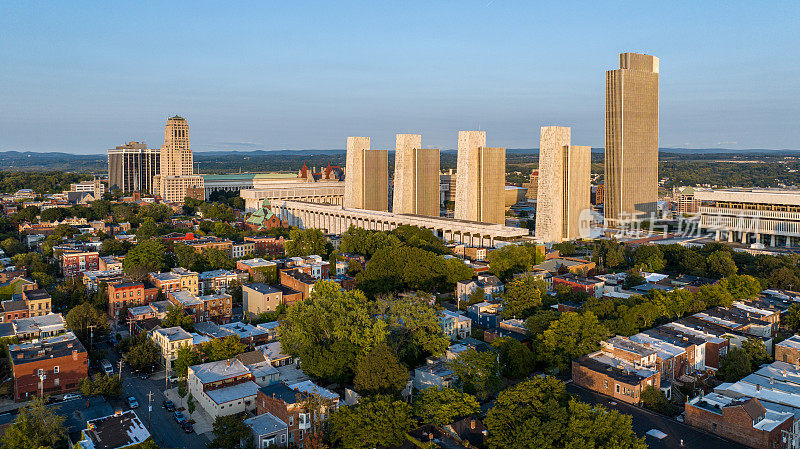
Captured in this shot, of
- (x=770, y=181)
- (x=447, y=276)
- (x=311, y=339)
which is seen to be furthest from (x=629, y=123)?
(x=770, y=181)

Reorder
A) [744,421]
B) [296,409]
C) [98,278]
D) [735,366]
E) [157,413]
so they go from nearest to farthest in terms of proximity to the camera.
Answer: [744,421] < [296,409] < [157,413] < [735,366] < [98,278]

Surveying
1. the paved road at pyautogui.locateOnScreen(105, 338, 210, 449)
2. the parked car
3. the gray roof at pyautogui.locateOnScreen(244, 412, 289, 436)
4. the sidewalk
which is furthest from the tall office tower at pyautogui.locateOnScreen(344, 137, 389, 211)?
the gray roof at pyautogui.locateOnScreen(244, 412, 289, 436)

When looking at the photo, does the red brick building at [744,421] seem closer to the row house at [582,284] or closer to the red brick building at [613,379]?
the red brick building at [613,379]

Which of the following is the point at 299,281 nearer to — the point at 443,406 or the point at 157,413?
the point at 157,413

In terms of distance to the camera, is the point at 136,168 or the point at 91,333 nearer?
the point at 91,333

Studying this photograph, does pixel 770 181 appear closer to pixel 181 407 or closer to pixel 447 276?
pixel 447 276

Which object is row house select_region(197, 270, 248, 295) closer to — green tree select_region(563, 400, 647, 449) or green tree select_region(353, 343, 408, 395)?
green tree select_region(353, 343, 408, 395)

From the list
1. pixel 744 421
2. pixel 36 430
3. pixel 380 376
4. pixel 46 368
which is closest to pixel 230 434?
pixel 380 376
